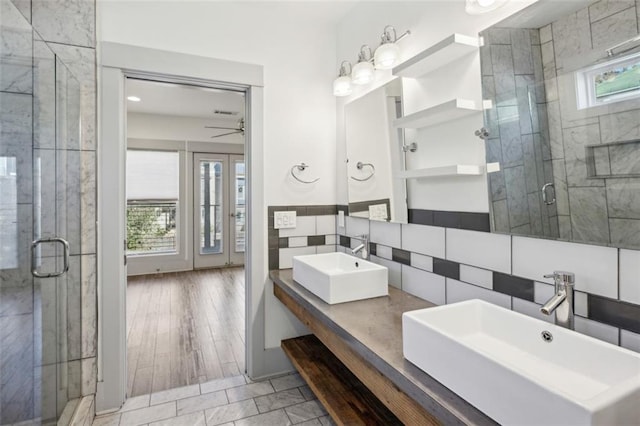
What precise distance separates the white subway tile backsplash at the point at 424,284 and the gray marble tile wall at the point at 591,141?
63 cm

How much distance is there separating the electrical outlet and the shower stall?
3.77 ft

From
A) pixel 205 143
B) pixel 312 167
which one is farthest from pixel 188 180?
pixel 312 167

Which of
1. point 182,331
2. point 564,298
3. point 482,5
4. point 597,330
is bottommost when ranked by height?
point 182,331

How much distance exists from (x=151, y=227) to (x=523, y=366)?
558cm

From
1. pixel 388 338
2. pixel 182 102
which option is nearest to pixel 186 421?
pixel 388 338

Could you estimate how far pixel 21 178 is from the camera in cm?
152

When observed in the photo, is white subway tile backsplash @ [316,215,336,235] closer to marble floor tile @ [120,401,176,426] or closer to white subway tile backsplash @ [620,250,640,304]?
marble floor tile @ [120,401,176,426]

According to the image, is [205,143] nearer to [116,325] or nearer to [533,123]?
[116,325]

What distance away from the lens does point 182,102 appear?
4.64m

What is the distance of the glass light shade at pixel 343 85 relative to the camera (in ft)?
7.16

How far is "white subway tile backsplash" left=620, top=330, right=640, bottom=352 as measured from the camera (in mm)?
908

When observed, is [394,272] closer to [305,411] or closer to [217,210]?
[305,411]

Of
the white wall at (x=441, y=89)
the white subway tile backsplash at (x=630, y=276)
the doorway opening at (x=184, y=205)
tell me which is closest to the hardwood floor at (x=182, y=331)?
the doorway opening at (x=184, y=205)

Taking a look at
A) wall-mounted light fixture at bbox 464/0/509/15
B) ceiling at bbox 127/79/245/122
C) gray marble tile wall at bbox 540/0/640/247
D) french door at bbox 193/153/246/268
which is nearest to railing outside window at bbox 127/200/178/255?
french door at bbox 193/153/246/268
